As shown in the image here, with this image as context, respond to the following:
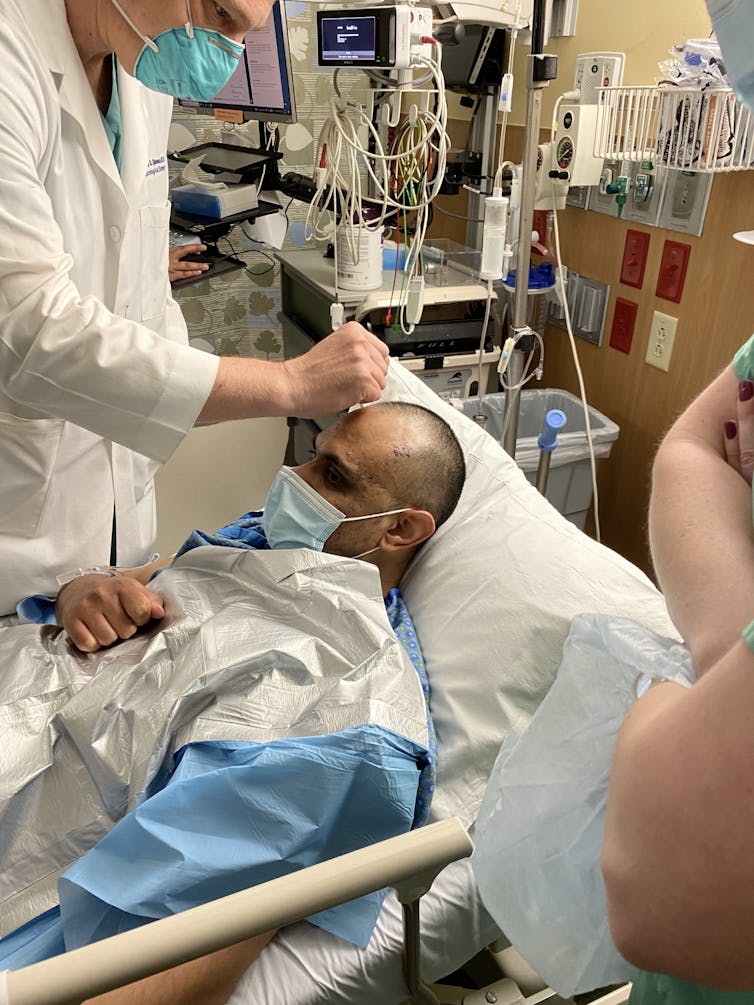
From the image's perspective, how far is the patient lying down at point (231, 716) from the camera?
2.94 ft

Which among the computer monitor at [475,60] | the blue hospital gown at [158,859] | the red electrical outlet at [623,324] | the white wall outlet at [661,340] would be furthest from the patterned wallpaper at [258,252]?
the blue hospital gown at [158,859]

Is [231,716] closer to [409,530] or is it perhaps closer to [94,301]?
[409,530]

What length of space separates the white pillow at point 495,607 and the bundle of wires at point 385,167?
90 cm

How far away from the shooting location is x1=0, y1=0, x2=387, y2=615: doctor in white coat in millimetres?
1075

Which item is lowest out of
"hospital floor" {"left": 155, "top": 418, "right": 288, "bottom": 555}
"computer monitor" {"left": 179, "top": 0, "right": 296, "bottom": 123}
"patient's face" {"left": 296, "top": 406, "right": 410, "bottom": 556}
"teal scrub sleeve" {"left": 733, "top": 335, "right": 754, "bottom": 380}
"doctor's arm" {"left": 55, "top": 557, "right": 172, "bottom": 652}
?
"hospital floor" {"left": 155, "top": 418, "right": 288, "bottom": 555}

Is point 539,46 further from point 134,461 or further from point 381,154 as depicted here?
point 134,461

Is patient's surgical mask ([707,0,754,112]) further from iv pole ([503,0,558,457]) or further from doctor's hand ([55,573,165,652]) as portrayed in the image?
iv pole ([503,0,558,457])

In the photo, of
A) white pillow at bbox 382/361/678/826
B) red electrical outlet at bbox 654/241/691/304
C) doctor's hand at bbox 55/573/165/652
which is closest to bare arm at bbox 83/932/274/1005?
white pillow at bbox 382/361/678/826

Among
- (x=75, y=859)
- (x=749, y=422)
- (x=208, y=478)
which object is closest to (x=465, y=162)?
(x=208, y=478)

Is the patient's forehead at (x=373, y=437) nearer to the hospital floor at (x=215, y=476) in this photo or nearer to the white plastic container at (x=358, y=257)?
the white plastic container at (x=358, y=257)

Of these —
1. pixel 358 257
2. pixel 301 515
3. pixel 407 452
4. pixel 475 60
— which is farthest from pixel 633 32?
pixel 301 515

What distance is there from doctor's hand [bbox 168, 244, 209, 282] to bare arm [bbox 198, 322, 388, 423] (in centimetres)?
125

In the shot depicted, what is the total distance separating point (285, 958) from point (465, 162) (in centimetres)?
230

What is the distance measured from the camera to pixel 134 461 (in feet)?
5.08
